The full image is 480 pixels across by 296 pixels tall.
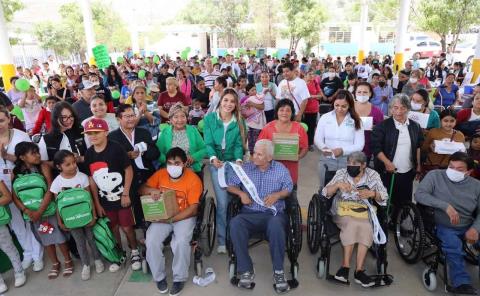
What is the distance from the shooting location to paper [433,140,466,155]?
3348mm

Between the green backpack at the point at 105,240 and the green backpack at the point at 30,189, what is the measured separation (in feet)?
1.74

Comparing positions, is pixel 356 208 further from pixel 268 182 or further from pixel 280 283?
pixel 280 283

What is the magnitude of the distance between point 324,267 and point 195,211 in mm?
1241

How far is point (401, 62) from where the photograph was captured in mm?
14188

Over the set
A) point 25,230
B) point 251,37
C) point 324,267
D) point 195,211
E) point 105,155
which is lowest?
point 324,267

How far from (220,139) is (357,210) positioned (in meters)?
1.43

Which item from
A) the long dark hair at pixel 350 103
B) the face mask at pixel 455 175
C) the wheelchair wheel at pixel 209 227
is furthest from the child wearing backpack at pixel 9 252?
the face mask at pixel 455 175

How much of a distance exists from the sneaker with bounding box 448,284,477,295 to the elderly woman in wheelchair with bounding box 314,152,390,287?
0.53 meters

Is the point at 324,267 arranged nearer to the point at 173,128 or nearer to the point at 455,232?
the point at 455,232

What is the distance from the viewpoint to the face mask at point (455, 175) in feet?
9.29

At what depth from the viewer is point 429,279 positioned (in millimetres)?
2811

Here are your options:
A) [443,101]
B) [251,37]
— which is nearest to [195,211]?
[443,101]

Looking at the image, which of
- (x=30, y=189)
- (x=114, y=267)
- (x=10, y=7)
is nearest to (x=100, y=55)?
(x=10, y=7)

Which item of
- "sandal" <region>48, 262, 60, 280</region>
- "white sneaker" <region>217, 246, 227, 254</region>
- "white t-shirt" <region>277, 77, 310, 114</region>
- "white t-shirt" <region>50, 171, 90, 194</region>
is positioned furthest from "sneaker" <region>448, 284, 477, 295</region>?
"sandal" <region>48, 262, 60, 280</region>
